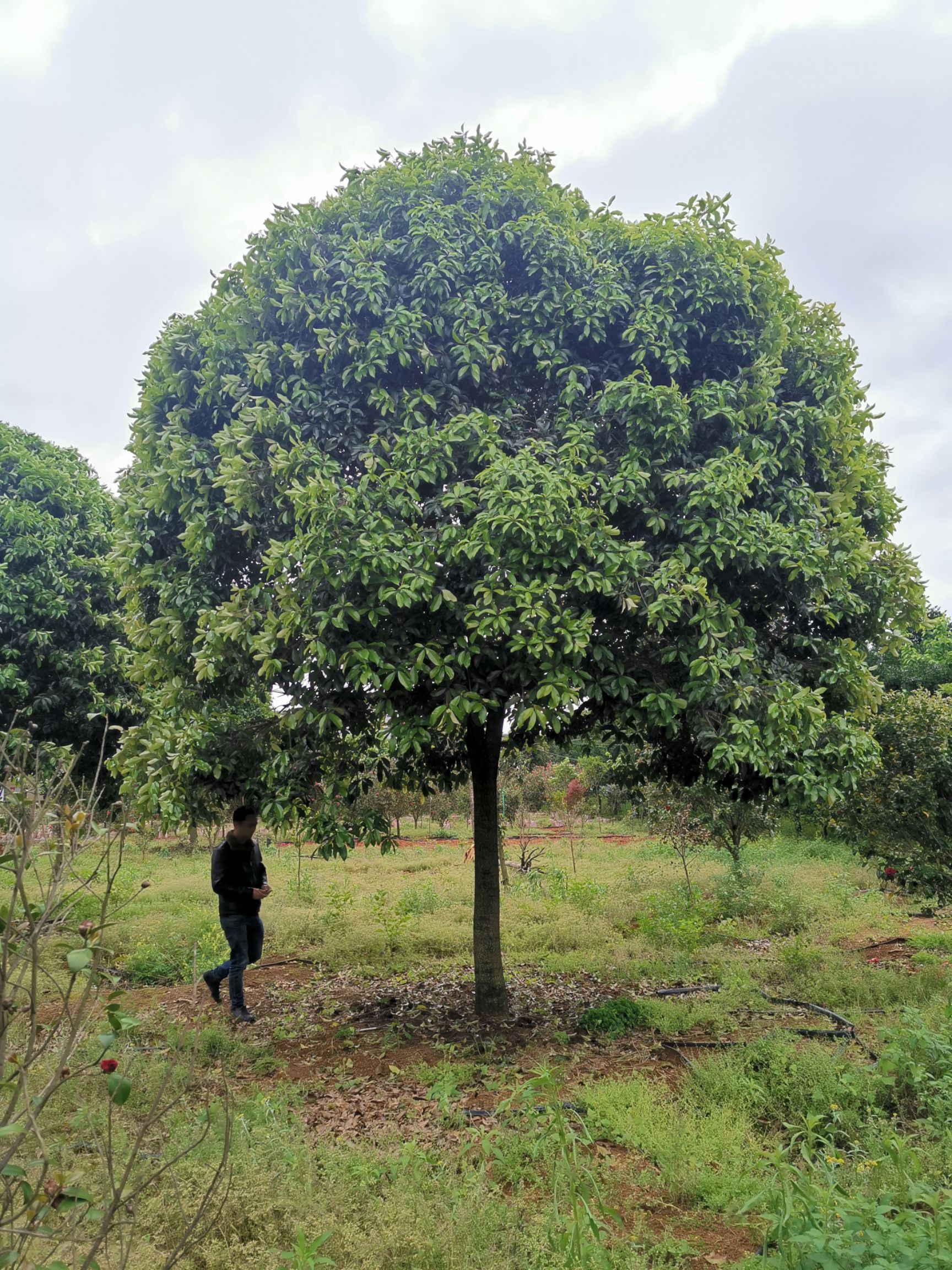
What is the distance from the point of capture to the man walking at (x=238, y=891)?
274 inches

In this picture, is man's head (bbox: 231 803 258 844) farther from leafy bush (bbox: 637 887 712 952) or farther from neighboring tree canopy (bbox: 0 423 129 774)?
leafy bush (bbox: 637 887 712 952)

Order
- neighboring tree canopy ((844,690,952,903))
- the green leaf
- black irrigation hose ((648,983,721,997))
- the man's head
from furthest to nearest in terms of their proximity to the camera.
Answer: neighboring tree canopy ((844,690,952,903)) → black irrigation hose ((648,983,721,997)) → the man's head → the green leaf

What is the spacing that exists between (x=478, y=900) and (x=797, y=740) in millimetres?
3260

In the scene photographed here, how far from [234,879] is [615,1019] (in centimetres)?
358

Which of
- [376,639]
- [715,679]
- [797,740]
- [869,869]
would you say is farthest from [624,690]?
[869,869]

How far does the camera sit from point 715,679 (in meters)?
4.82

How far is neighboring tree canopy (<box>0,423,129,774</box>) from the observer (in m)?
8.98

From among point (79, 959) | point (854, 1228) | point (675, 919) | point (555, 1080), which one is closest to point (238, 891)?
point (555, 1080)

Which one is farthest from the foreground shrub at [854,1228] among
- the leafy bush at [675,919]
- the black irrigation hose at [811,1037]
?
the leafy bush at [675,919]

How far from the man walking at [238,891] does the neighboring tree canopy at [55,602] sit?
8.71ft

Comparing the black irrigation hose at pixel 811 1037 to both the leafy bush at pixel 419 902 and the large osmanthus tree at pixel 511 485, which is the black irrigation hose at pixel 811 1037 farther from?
the leafy bush at pixel 419 902

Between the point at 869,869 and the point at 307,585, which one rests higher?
the point at 307,585

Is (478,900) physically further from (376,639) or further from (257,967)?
(257,967)

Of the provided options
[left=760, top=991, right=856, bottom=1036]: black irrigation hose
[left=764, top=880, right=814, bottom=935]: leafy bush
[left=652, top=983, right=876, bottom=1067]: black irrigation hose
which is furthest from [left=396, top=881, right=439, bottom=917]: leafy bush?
[left=652, top=983, right=876, bottom=1067]: black irrigation hose
